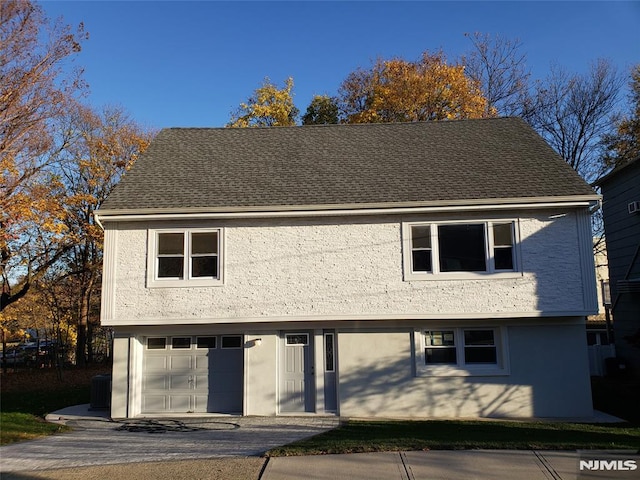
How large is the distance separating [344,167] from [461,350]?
606 cm

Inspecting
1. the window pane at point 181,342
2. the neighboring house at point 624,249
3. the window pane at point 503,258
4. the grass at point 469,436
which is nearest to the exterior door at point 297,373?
the grass at point 469,436

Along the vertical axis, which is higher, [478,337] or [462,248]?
[462,248]

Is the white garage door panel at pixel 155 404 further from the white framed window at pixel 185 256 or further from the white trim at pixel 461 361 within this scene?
the white trim at pixel 461 361

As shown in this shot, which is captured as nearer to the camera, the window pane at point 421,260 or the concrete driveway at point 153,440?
the concrete driveway at point 153,440

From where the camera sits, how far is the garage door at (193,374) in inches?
547

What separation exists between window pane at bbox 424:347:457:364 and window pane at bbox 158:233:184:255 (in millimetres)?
6967

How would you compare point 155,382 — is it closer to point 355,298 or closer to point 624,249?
point 355,298

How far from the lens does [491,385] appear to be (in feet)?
43.8

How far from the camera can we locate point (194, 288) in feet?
44.4

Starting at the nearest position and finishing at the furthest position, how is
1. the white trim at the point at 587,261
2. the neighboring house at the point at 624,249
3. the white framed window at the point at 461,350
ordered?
the white trim at the point at 587,261 → the white framed window at the point at 461,350 → the neighboring house at the point at 624,249

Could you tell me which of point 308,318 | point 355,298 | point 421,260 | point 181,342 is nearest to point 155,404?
point 181,342

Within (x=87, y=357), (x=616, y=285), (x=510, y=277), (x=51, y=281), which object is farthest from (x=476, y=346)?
(x=87, y=357)

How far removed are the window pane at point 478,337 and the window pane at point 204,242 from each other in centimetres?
697

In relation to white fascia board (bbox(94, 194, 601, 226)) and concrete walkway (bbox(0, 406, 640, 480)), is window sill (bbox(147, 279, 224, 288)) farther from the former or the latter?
concrete walkway (bbox(0, 406, 640, 480))
